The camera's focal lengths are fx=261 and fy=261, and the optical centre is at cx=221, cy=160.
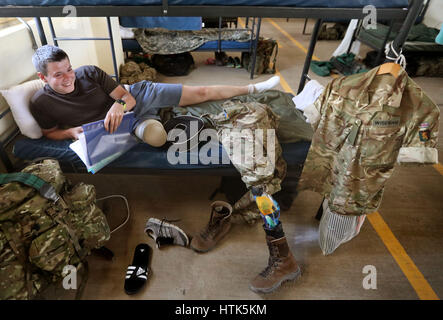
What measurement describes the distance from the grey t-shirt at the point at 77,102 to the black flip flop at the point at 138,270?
101 cm

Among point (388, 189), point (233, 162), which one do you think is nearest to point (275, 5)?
point (233, 162)

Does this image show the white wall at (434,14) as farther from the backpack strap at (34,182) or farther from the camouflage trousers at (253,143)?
the backpack strap at (34,182)

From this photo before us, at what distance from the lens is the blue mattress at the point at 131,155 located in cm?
184

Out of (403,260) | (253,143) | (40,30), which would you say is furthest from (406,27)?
(40,30)

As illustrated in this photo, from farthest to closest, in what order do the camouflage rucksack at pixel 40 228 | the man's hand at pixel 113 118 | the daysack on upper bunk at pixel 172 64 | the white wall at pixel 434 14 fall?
the white wall at pixel 434 14 < the daysack on upper bunk at pixel 172 64 < the man's hand at pixel 113 118 < the camouflage rucksack at pixel 40 228

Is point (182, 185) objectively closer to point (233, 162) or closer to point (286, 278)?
point (233, 162)

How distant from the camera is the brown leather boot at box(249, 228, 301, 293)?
63.1 inches

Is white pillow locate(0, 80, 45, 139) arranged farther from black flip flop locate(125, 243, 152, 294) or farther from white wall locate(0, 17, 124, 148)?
black flip flop locate(125, 243, 152, 294)

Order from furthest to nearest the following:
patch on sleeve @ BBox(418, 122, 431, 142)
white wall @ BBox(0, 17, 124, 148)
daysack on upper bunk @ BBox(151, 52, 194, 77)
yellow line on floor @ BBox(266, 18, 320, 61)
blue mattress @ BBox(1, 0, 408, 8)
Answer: yellow line on floor @ BBox(266, 18, 320, 61) < daysack on upper bunk @ BBox(151, 52, 194, 77) < white wall @ BBox(0, 17, 124, 148) < blue mattress @ BBox(1, 0, 408, 8) < patch on sleeve @ BBox(418, 122, 431, 142)

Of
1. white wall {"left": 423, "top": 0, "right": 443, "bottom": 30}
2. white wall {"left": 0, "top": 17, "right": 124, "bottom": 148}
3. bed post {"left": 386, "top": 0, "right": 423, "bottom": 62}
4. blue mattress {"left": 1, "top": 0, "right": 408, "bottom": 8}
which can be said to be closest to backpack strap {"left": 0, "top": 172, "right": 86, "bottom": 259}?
white wall {"left": 0, "top": 17, "right": 124, "bottom": 148}

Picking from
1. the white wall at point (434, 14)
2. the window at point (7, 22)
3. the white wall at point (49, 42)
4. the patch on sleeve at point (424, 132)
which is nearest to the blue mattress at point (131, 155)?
the white wall at point (49, 42)

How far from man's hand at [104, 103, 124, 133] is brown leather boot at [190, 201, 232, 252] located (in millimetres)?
886
